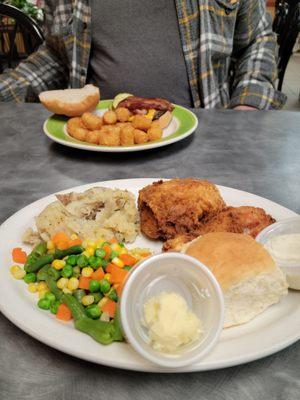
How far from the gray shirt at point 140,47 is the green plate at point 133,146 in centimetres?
45

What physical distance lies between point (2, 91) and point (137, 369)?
2.52m

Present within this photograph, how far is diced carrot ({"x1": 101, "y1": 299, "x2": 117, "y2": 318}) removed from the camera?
1.07m

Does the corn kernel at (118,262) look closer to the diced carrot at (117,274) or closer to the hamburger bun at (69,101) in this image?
the diced carrot at (117,274)

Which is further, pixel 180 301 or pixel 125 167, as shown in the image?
pixel 125 167

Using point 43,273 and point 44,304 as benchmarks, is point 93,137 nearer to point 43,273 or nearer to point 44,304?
point 43,273

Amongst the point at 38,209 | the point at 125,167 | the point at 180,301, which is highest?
the point at 180,301

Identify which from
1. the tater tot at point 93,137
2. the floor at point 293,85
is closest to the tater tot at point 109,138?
the tater tot at point 93,137

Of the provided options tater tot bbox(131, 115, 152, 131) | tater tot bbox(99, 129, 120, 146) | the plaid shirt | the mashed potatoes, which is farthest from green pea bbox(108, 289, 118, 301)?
the plaid shirt

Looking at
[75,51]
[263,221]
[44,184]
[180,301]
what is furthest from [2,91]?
[180,301]

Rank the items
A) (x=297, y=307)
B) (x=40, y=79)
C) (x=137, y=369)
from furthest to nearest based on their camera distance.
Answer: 1. (x=40, y=79)
2. (x=297, y=307)
3. (x=137, y=369)

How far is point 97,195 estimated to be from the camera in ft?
5.11

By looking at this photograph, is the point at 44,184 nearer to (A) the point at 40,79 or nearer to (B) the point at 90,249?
(B) the point at 90,249

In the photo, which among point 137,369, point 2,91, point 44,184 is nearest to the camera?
point 137,369

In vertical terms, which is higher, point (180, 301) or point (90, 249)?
point (180, 301)
